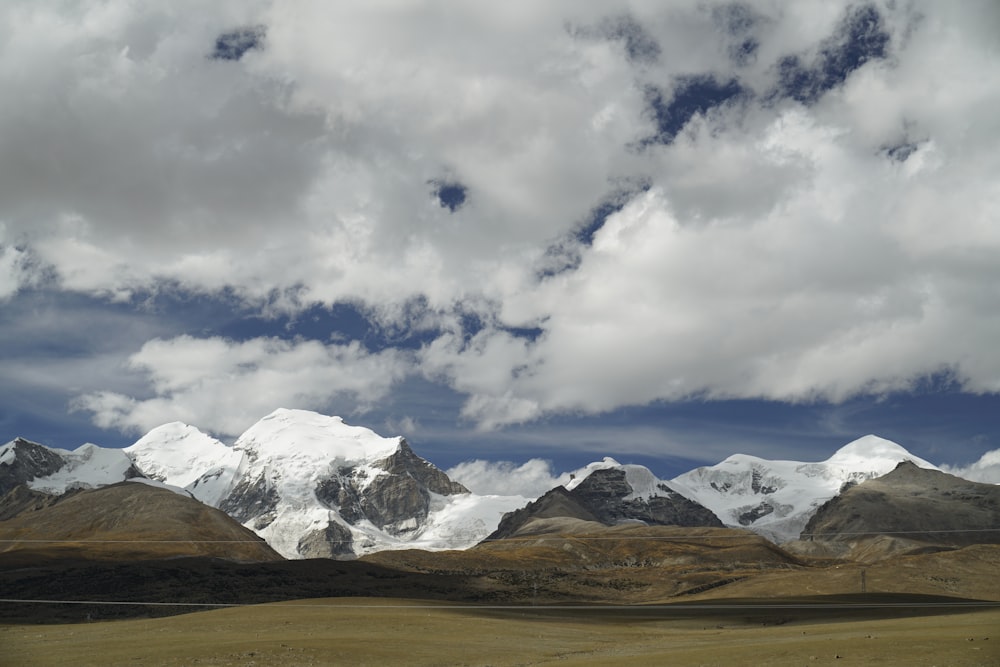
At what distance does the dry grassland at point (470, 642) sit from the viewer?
140ft

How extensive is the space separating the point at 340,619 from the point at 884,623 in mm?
38983

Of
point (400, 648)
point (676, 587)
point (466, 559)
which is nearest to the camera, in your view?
point (400, 648)

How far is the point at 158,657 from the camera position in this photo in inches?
1956

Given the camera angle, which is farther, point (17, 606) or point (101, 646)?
point (17, 606)

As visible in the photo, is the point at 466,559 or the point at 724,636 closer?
the point at 724,636

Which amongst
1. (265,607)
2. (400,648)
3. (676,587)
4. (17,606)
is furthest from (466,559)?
(400,648)

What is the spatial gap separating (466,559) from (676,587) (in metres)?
56.4

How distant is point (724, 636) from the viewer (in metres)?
60.6

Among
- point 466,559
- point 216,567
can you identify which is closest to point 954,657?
point 216,567

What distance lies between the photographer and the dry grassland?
140 feet

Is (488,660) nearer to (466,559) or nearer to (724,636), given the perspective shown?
(724,636)

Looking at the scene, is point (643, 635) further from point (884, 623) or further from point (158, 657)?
point (158, 657)

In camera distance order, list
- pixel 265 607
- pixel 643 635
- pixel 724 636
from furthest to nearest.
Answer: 1. pixel 265 607
2. pixel 643 635
3. pixel 724 636

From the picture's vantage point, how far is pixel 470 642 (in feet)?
192
